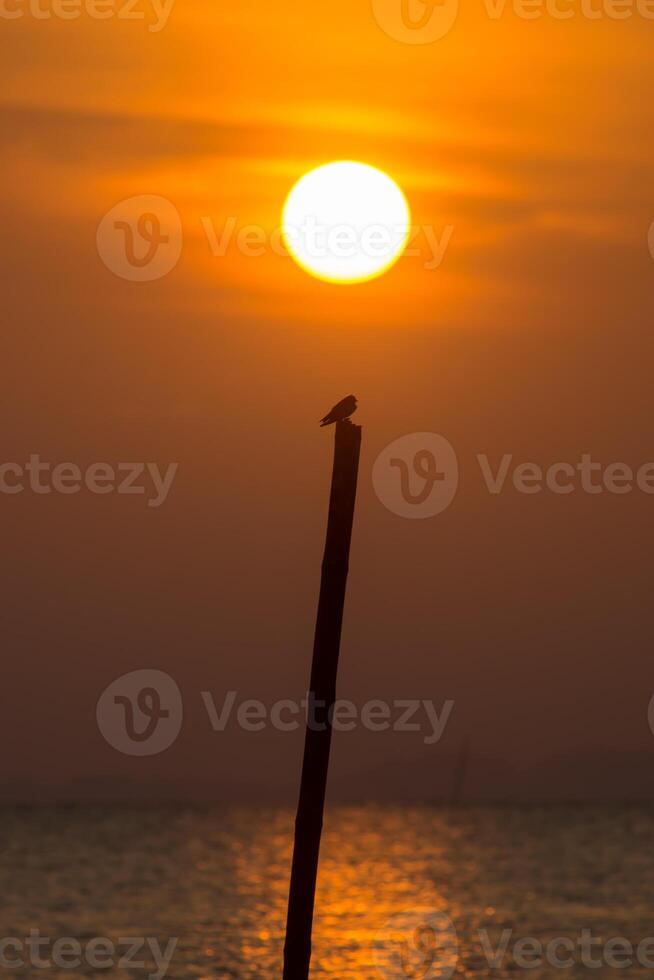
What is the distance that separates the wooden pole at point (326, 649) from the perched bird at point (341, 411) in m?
0.14

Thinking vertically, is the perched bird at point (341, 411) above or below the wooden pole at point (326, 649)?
above

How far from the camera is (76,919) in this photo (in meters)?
129

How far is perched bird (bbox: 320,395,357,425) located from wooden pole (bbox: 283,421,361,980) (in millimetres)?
144

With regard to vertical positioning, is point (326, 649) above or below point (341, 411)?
below

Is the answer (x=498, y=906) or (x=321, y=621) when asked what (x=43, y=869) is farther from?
(x=321, y=621)

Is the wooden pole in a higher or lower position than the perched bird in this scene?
lower

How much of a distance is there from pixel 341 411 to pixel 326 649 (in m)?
2.30

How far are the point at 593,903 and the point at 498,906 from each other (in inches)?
378

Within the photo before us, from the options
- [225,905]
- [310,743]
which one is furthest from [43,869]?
[310,743]

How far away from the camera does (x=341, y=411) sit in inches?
558

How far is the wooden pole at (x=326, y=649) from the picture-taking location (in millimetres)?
13930

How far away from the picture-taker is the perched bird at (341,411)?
46.4 feet

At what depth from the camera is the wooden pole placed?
45.7ft

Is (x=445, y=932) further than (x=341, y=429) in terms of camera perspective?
Yes
